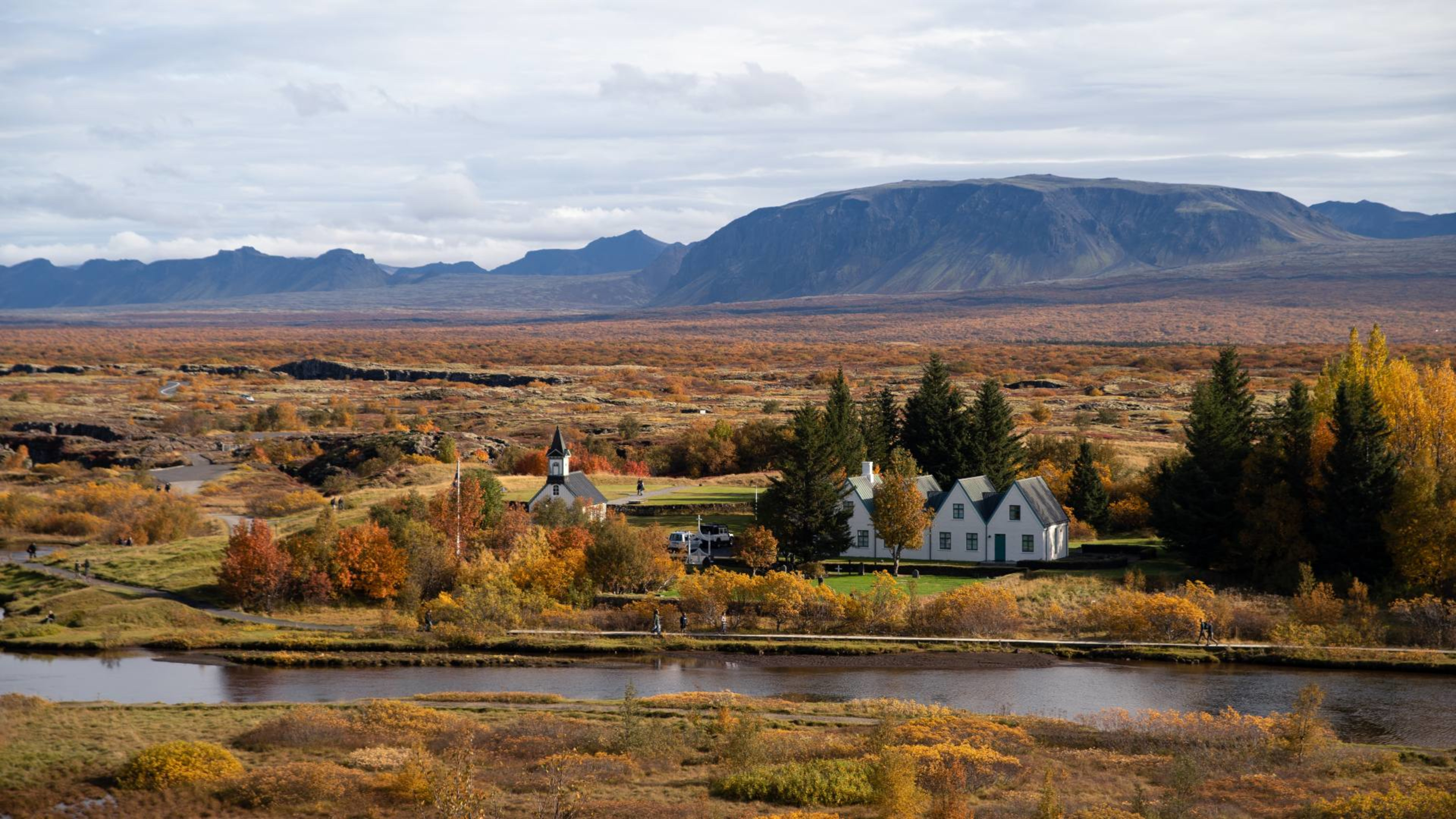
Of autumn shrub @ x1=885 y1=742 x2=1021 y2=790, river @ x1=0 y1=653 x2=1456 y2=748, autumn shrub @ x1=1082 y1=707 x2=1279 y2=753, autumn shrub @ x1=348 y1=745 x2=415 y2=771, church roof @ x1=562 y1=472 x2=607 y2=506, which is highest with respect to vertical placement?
church roof @ x1=562 y1=472 x2=607 y2=506

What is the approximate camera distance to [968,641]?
48438 millimetres

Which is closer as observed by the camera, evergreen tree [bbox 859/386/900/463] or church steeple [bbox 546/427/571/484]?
church steeple [bbox 546/427/571/484]

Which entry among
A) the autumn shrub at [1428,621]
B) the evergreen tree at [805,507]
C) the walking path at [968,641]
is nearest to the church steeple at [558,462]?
the evergreen tree at [805,507]

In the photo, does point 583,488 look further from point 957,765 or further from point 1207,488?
point 957,765

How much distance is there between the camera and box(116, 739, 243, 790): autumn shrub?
2991cm

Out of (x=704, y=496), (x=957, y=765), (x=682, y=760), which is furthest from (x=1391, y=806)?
(x=704, y=496)

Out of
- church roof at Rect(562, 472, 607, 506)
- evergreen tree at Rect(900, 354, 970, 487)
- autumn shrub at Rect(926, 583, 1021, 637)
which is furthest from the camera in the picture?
evergreen tree at Rect(900, 354, 970, 487)

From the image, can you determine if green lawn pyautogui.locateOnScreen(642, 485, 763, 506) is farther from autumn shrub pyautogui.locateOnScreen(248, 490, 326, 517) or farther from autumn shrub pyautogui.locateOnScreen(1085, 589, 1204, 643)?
autumn shrub pyautogui.locateOnScreen(1085, 589, 1204, 643)

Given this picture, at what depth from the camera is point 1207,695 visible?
41156mm

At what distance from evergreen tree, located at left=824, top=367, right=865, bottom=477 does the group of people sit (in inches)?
661

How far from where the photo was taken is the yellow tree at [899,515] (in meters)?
58.4

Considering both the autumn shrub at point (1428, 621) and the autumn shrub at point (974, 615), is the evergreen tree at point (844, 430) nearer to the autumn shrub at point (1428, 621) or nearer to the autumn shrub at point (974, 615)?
the autumn shrub at point (974, 615)

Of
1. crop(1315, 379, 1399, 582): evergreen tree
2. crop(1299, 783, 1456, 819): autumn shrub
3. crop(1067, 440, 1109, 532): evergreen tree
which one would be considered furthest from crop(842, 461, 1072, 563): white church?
crop(1299, 783, 1456, 819): autumn shrub

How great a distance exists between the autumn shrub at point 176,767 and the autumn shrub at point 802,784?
446 inches
